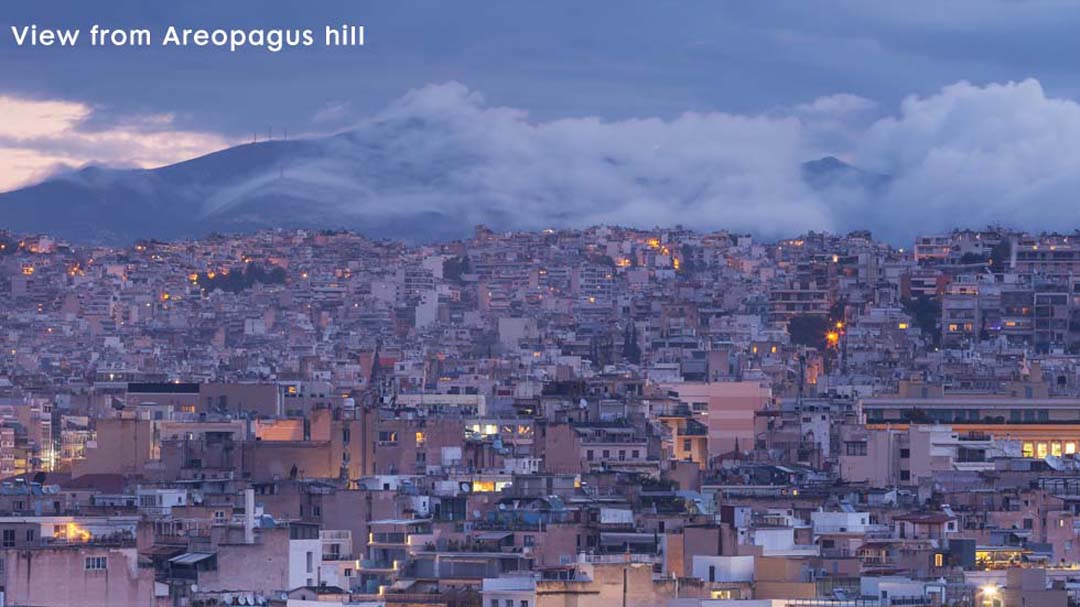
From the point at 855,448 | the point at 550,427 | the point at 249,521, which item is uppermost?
the point at 550,427

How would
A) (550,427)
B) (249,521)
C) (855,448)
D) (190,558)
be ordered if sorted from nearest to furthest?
1. (190,558)
2. (249,521)
3. (855,448)
4. (550,427)

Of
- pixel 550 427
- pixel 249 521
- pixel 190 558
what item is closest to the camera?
pixel 190 558

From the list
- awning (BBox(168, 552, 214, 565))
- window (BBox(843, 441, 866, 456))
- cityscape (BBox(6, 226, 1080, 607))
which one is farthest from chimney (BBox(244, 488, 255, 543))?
window (BBox(843, 441, 866, 456))

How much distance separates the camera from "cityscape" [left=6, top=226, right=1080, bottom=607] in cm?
4556

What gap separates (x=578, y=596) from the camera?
136ft

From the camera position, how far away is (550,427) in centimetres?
7631

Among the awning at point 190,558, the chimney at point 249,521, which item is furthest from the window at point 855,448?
the awning at point 190,558

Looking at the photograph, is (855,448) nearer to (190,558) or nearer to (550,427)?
(550,427)

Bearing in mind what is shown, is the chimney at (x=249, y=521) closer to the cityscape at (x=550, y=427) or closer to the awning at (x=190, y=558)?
the cityscape at (x=550, y=427)

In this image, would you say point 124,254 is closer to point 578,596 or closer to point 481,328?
point 481,328

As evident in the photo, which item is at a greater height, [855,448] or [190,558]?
[855,448]

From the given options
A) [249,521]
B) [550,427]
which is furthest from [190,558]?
[550,427]

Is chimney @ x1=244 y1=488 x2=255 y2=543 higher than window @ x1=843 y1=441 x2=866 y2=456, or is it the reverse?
window @ x1=843 y1=441 x2=866 y2=456

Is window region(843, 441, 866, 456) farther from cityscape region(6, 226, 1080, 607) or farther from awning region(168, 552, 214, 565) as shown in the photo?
awning region(168, 552, 214, 565)
